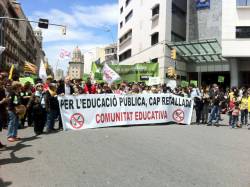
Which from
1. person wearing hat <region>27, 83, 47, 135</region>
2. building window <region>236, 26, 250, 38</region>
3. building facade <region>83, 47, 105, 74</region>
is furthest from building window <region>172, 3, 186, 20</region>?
building facade <region>83, 47, 105, 74</region>

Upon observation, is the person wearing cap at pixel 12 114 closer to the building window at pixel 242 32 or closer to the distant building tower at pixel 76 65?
the building window at pixel 242 32

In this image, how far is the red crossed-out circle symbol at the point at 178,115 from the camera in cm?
1669

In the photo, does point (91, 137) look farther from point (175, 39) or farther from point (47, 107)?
point (175, 39)

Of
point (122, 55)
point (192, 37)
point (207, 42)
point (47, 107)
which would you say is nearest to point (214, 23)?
point (192, 37)

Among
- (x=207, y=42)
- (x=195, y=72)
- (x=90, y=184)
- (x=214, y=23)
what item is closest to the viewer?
(x=90, y=184)

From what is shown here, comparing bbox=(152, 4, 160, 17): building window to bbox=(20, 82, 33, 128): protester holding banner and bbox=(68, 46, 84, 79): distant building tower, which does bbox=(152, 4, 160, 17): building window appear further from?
bbox=(68, 46, 84, 79): distant building tower

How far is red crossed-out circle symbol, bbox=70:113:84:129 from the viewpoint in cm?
1395

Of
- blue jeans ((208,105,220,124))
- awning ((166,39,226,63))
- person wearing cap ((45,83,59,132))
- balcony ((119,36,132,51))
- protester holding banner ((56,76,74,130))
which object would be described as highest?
balcony ((119,36,132,51))

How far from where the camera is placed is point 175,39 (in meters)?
47.6

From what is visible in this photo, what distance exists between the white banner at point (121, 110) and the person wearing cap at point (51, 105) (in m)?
0.27

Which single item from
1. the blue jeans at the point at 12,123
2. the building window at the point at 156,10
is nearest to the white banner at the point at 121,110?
the blue jeans at the point at 12,123

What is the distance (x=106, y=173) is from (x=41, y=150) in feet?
9.15

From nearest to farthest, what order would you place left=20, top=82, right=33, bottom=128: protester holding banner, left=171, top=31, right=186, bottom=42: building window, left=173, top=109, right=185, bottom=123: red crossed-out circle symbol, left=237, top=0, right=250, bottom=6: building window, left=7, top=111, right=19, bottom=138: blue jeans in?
left=7, top=111, right=19, bottom=138: blue jeans < left=20, top=82, right=33, bottom=128: protester holding banner < left=173, top=109, right=185, bottom=123: red crossed-out circle symbol < left=237, top=0, right=250, bottom=6: building window < left=171, top=31, right=186, bottom=42: building window

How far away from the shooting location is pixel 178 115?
1677 cm
